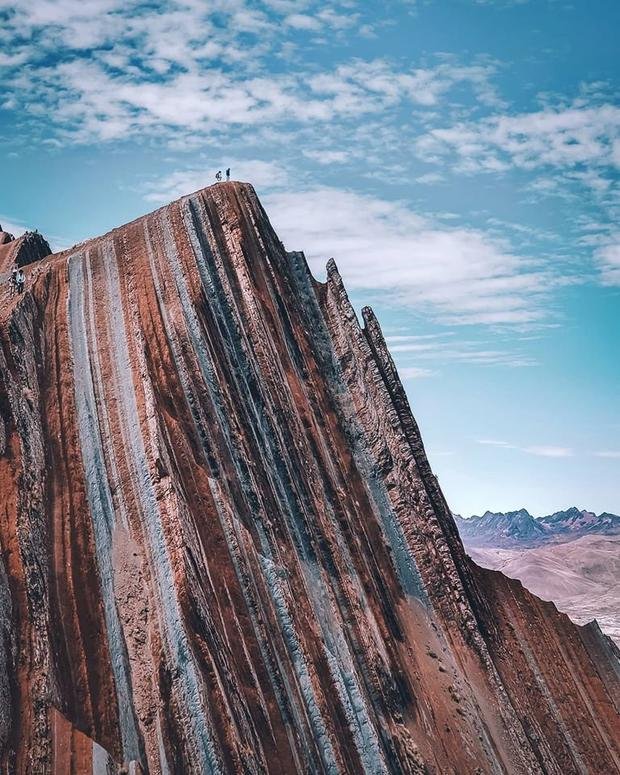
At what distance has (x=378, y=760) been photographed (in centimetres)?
2308

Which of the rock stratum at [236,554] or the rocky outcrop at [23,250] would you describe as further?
the rocky outcrop at [23,250]

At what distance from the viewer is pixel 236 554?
23.6 m

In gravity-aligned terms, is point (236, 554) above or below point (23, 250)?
→ below

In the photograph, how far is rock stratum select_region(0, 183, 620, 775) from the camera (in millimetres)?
19375

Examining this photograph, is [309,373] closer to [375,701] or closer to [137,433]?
[137,433]

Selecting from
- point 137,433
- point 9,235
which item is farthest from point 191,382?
point 9,235

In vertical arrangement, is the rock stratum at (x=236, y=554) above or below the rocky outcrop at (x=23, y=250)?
below

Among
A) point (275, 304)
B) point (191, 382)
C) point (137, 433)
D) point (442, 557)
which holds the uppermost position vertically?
point (275, 304)

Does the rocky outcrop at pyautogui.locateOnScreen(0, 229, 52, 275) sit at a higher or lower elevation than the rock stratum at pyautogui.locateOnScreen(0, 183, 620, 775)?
higher

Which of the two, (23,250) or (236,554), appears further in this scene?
(23,250)

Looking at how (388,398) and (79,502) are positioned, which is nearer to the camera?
(79,502)

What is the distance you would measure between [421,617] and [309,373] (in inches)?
482

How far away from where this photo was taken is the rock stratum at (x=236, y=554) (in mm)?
19375

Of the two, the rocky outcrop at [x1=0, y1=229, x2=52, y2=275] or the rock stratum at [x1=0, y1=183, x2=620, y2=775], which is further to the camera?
the rocky outcrop at [x1=0, y1=229, x2=52, y2=275]
